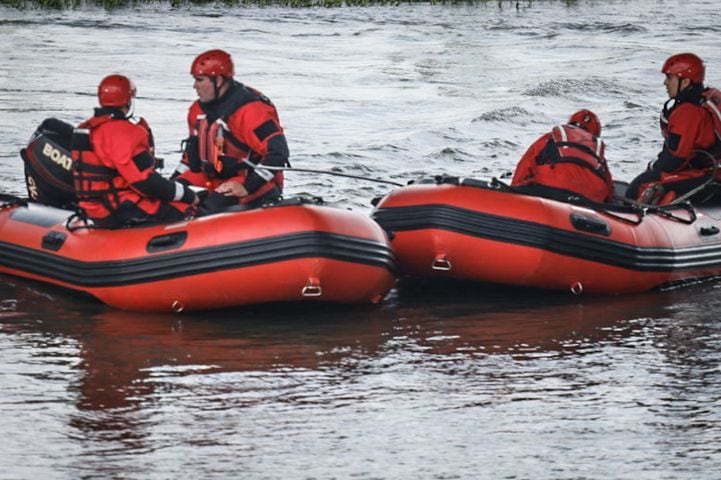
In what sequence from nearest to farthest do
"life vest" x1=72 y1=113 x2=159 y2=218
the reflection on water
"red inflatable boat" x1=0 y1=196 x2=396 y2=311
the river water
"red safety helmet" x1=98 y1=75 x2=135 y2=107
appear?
the river water → the reflection on water → "red inflatable boat" x1=0 y1=196 x2=396 y2=311 → "red safety helmet" x1=98 y1=75 x2=135 y2=107 → "life vest" x1=72 y1=113 x2=159 y2=218

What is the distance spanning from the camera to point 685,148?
8.53 meters

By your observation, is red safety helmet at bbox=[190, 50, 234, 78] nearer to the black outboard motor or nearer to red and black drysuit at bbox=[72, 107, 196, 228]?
red and black drysuit at bbox=[72, 107, 196, 228]

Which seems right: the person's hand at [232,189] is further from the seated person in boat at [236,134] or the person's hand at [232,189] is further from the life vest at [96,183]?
the life vest at [96,183]

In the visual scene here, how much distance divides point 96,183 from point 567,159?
237 centimetres

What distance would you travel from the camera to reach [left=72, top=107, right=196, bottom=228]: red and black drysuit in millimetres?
7145

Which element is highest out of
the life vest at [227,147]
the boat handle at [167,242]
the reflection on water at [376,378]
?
the life vest at [227,147]

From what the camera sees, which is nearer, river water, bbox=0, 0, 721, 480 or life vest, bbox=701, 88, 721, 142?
river water, bbox=0, 0, 721, 480

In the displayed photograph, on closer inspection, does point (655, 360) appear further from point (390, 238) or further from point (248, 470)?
point (248, 470)

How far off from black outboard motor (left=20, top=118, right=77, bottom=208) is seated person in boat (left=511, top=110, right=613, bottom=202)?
2.30m

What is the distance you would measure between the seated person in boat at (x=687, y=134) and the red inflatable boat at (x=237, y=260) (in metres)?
2.08

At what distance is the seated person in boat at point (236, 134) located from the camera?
758 centimetres

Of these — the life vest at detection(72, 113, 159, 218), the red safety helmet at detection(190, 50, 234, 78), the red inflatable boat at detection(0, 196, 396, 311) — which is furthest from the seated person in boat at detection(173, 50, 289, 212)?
the red inflatable boat at detection(0, 196, 396, 311)

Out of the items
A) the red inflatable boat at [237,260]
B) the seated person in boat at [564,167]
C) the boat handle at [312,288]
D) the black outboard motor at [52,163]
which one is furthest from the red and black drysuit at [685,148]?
the black outboard motor at [52,163]

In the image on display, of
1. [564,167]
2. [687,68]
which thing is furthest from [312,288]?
[687,68]
